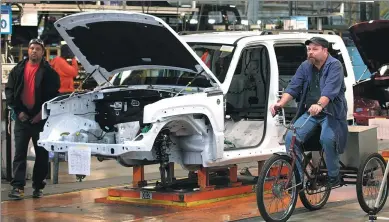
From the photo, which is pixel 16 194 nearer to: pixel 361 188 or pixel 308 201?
pixel 308 201

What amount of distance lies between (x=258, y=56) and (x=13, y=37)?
7196 mm

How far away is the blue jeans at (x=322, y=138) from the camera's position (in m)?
8.13

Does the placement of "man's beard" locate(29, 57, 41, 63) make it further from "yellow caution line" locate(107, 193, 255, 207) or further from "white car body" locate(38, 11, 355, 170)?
"yellow caution line" locate(107, 193, 255, 207)

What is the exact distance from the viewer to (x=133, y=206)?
9.35 meters

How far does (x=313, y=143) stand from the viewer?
334 inches

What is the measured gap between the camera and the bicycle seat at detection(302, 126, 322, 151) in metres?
8.38

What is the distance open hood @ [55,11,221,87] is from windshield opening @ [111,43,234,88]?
168 mm

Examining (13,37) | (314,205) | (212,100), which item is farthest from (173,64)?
(13,37)

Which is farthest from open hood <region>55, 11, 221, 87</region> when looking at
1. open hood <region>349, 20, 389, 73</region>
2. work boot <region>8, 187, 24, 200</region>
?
open hood <region>349, 20, 389, 73</region>

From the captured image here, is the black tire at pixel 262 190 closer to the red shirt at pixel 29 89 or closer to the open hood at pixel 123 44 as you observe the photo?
the open hood at pixel 123 44

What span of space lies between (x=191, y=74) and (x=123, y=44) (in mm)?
882

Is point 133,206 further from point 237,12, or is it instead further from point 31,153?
point 237,12

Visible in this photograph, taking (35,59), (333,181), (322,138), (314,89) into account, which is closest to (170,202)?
(333,181)

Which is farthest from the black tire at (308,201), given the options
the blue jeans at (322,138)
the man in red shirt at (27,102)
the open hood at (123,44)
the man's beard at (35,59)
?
the man's beard at (35,59)
